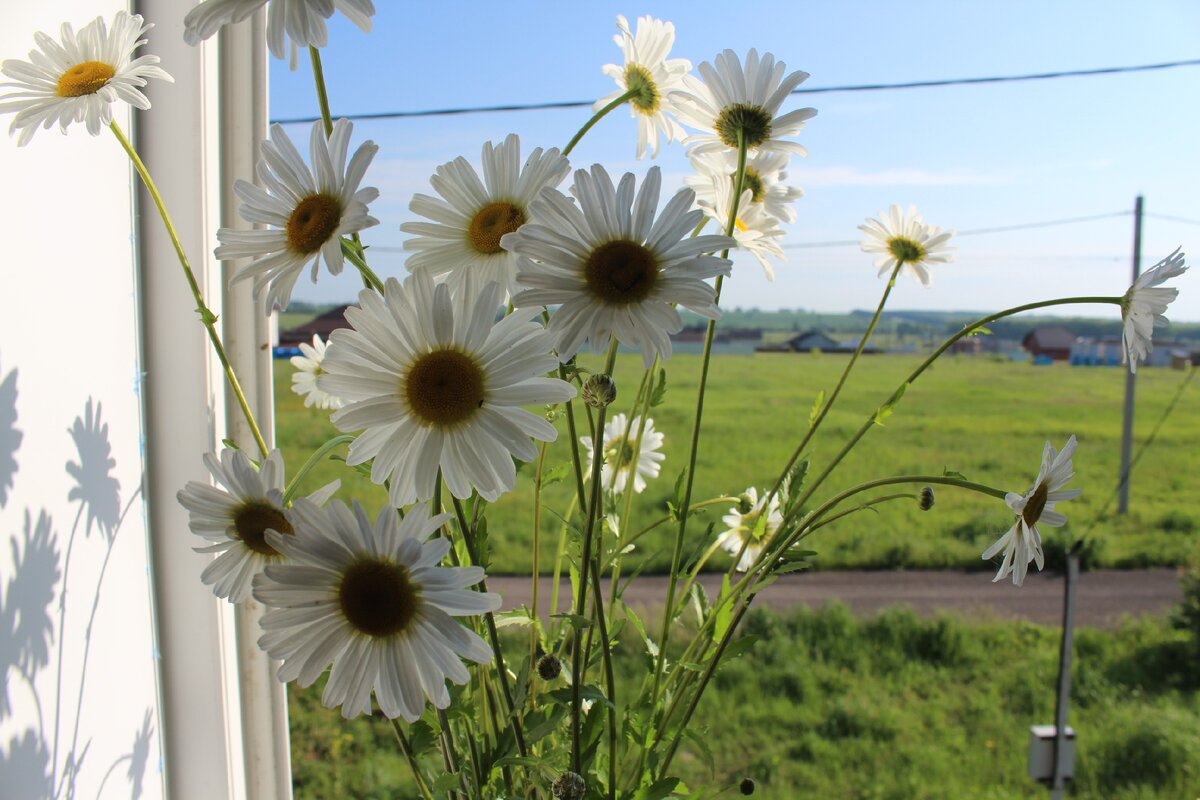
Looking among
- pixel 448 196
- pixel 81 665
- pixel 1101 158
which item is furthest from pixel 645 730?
pixel 1101 158

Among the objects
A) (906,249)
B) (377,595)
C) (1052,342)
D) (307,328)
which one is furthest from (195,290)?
(1052,342)

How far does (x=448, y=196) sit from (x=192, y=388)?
410mm

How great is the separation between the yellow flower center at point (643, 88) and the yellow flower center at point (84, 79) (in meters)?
0.28

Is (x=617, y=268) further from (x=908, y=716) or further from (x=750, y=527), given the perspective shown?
(x=908, y=716)

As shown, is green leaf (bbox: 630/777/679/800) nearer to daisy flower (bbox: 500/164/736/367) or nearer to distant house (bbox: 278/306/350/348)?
daisy flower (bbox: 500/164/736/367)

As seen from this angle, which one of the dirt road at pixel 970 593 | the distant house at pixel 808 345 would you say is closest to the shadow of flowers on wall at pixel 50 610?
the dirt road at pixel 970 593

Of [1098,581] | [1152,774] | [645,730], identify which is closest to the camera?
[645,730]

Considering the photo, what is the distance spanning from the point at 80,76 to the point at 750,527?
1.51ft

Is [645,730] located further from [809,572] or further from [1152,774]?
[1152,774]

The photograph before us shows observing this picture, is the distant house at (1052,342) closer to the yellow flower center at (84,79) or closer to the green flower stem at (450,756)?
the green flower stem at (450,756)

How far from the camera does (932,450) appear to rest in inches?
49.0

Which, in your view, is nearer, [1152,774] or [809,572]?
[1152,774]

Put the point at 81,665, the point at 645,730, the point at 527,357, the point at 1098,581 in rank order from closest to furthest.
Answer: the point at 527,357 < the point at 645,730 < the point at 81,665 < the point at 1098,581

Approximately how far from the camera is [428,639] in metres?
0.34
